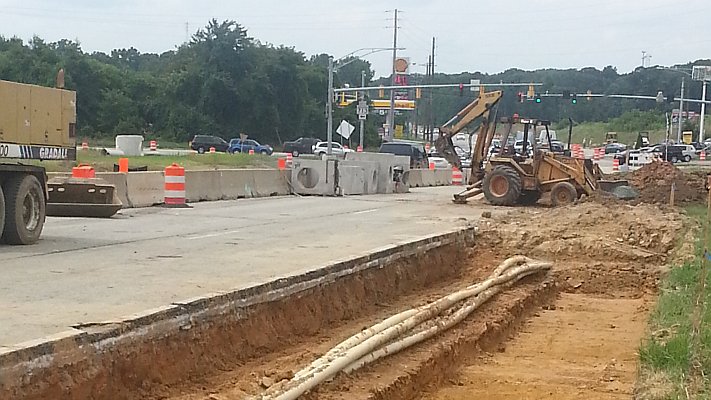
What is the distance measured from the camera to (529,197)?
29.8m

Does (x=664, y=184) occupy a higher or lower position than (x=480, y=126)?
lower

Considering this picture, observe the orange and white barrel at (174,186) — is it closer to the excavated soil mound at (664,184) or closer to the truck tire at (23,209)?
the truck tire at (23,209)

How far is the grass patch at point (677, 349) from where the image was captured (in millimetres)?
8500

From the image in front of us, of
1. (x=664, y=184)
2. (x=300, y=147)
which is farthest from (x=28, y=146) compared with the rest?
(x=300, y=147)

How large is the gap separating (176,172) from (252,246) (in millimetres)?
9739

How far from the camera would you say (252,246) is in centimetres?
1523

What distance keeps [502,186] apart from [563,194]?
1780 mm

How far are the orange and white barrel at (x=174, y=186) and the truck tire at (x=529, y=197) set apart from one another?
9.97 metres

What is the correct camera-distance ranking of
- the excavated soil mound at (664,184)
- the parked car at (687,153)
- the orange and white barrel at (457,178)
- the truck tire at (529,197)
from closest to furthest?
the truck tire at (529,197)
the excavated soil mound at (664,184)
the orange and white barrel at (457,178)
the parked car at (687,153)

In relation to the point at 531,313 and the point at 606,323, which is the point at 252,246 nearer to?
A: the point at 531,313

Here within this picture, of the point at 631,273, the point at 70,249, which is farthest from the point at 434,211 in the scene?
the point at 70,249

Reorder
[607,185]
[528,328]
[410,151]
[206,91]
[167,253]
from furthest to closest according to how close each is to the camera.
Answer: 1. [206,91]
2. [410,151]
3. [607,185]
4. [167,253]
5. [528,328]

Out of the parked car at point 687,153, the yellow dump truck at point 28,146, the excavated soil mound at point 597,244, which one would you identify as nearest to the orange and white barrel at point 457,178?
the excavated soil mound at point 597,244

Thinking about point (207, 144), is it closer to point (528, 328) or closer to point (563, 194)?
point (563, 194)
